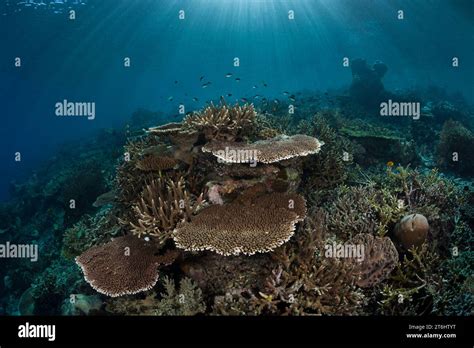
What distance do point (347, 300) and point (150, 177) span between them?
429 cm

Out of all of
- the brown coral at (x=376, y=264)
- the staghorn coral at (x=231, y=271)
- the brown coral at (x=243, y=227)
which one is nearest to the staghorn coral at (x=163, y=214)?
the brown coral at (x=243, y=227)

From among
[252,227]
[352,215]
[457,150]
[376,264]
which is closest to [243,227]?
[252,227]

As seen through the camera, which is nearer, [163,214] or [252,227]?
[252,227]

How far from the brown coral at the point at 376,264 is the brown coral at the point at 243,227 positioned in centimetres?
134

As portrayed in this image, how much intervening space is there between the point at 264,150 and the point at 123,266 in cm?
307

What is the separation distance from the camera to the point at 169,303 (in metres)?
4.96

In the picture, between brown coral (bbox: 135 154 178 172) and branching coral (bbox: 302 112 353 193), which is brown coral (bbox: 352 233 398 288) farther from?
brown coral (bbox: 135 154 178 172)

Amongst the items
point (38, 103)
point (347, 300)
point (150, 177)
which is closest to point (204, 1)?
point (150, 177)

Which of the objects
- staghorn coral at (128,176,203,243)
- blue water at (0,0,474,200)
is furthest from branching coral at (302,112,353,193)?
blue water at (0,0,474,200)

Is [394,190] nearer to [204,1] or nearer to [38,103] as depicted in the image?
[204,1]

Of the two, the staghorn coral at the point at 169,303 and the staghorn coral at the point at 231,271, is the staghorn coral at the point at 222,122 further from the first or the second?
the staghorn coral at the point at 169,303

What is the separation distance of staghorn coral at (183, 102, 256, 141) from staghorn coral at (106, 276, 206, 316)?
116 inches

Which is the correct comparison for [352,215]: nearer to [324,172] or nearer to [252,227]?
[324,172]

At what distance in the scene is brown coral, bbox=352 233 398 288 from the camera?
5.32 metres
